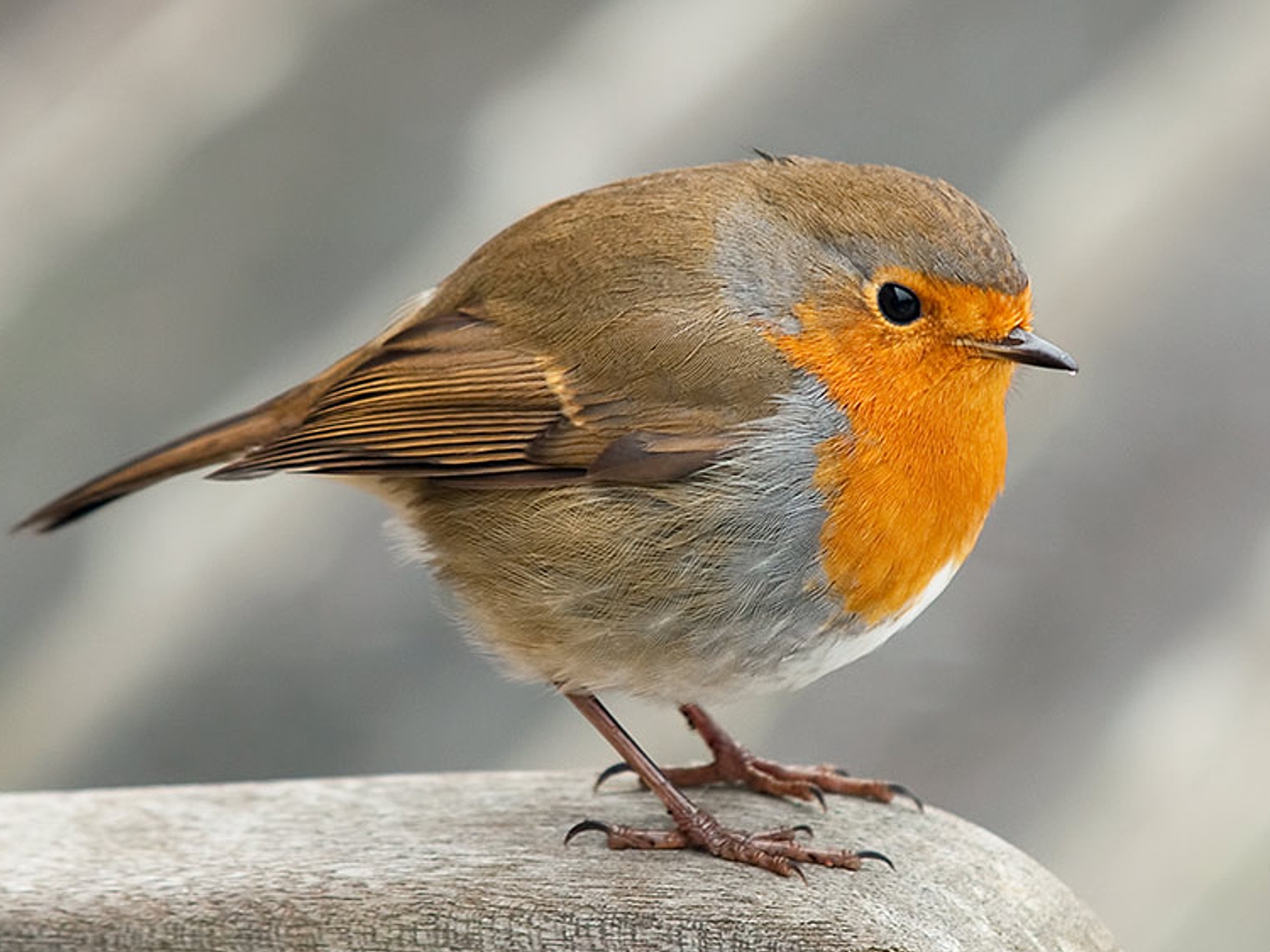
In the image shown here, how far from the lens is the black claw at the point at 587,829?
278 cm

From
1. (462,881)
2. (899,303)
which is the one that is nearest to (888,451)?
(899,303)

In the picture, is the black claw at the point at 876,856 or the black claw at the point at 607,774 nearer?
the black claw at the point at 876,856

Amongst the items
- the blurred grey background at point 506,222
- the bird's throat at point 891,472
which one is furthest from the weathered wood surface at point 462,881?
the blurred grey background at point 506,222

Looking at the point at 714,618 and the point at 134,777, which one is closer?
the point at 714,618

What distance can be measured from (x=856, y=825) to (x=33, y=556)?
8.65 ft

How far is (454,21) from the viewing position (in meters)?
5.89

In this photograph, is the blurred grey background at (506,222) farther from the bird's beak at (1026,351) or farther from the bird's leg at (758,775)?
the bird's beak at (1026,351)

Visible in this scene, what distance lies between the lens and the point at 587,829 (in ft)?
9.20

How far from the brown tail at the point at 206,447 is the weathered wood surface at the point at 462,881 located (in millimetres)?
482

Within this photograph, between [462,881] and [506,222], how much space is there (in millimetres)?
2876

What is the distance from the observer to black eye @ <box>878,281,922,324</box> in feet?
8.96

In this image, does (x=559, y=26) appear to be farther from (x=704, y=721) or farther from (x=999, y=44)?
(x=704, y=721)

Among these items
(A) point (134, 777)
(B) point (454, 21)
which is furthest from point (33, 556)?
(B) point (454, 21)

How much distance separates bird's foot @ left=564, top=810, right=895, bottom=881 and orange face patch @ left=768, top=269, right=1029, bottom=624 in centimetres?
30
